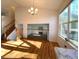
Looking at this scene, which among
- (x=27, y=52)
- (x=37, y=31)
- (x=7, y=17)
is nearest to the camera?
(x=27, y=52)

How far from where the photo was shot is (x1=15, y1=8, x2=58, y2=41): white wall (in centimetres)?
979

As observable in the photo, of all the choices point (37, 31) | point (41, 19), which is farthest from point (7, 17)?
point (41, 19)

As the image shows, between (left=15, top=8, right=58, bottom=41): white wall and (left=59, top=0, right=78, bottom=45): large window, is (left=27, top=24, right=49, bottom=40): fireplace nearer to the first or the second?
(left=15, top=8, right=58, bottom=41): white wall

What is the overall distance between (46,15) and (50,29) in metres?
1.28

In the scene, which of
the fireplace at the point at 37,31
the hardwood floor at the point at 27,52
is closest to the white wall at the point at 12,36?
the fireplace at the point at 37,31

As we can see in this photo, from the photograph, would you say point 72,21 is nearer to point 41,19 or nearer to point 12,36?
point 41,19

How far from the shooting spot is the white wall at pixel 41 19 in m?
9.79

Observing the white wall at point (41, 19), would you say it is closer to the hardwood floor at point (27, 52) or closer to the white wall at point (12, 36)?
the white wall at point (12, 36)

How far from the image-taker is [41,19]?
10.1 meters

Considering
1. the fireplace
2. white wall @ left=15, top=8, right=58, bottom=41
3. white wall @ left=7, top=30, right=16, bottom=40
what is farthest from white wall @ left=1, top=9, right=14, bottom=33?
the fireplace

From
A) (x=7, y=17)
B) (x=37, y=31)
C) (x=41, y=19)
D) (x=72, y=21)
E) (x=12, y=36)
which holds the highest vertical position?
(x=7, y=17)

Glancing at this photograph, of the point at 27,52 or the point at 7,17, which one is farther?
the point at 7,17

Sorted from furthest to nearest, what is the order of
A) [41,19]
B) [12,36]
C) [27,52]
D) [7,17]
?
[7,17] → [12,36] → [41,19] → [27,52]

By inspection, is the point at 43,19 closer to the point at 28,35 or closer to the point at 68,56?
the point at 28,35
